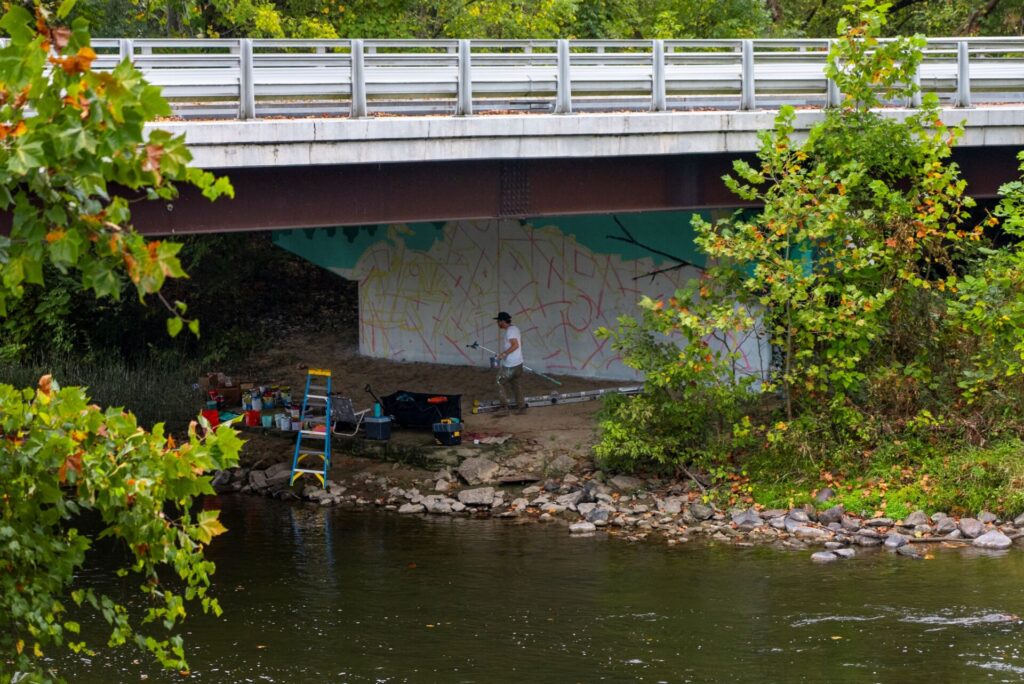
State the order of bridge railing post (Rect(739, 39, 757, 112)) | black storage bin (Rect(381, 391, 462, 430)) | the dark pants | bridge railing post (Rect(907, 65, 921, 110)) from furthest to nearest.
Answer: the dark pants, black storage bin (Rect(381, 391, 462, 430)), bridge railing post (Rect(739, 39, 757, 112)), bridge railing post (Rect(907, 65, 921, 110))

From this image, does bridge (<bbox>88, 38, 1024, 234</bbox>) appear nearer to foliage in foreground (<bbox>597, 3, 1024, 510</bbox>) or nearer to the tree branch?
foliage in foreground (<bbox>597, 3, 1024, 510</bbox>)

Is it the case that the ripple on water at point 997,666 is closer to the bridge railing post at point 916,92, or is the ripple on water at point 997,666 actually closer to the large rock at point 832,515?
the large rock at point 832,515

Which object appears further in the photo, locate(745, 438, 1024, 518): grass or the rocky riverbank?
locate(745, 438, 1024, 518): grass

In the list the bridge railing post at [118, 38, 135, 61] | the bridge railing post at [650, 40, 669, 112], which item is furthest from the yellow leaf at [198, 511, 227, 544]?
the bridge railing post at [650, 40, 669, 112]

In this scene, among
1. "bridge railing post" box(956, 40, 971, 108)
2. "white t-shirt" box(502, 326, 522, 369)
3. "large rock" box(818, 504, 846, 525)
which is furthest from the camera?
"white t-shirt" box(502, 326, 522, 369)

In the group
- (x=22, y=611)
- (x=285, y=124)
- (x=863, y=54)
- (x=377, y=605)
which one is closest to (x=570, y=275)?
(x=863, y=54)

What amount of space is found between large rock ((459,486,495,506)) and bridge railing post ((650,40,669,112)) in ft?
17.9

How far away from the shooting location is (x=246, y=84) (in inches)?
595

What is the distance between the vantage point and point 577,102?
17.8 m

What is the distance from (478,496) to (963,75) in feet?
29.3

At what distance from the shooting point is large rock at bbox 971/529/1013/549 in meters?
14.9

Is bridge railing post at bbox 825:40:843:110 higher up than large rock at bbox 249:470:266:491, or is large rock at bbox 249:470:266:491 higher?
bridge railing post at bbox 825:40:843:110

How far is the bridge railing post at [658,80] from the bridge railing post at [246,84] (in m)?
5.39

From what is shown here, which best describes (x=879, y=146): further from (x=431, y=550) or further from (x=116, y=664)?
(x=116, y=664)
